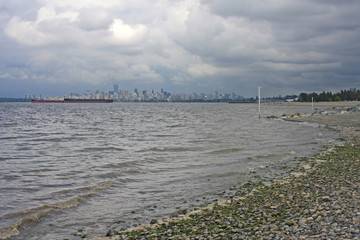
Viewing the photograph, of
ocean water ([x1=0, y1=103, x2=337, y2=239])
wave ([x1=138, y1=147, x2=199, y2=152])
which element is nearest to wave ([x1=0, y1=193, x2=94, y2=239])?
ocean water ([x1=0, y1=103, x2=337, y2=239])

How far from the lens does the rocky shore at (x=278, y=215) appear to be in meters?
7.00

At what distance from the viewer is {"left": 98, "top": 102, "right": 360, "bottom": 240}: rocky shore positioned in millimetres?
7000

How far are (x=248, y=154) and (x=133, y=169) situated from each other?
29.2 ft

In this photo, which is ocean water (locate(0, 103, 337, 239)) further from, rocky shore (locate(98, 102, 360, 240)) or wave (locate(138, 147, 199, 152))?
rocky shore (locate(98, 102, 360, 240))

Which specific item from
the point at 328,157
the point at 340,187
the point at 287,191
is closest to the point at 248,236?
the point at 287,191

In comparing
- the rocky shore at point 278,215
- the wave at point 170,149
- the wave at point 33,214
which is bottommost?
the wave at point 33,214

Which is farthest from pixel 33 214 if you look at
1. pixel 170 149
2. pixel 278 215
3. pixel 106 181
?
pixel 170 149

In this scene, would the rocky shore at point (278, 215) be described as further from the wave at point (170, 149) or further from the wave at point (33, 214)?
the wave at point (170, 149)

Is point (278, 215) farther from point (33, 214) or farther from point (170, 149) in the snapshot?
point (170, 149)

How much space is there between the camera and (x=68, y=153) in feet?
76.5

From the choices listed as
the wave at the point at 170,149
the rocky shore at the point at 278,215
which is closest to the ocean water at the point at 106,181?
the wave at the point at 170,149

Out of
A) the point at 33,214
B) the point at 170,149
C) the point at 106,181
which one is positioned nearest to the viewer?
the point at 33,214

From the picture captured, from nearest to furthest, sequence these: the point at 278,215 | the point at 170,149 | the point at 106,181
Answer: the point at 278,215
the point at 106,181
the point at 170,149

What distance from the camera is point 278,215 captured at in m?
8.37
